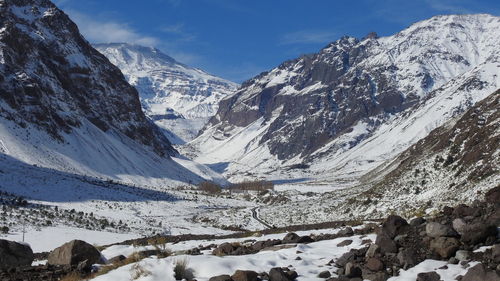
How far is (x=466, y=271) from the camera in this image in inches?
445

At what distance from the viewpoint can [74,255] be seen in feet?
47.9

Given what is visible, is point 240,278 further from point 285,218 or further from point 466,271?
point 285,218

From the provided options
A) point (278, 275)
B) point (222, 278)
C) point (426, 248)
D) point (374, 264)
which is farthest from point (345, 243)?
point (222, 278)

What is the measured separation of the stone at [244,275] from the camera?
11.6 metres

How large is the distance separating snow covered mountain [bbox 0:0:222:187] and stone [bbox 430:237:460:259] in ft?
225

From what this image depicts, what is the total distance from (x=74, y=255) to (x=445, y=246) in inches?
407

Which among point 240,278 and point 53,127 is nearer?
point 240,278

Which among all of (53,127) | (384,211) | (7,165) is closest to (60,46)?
(53,127)

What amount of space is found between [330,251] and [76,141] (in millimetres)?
124592

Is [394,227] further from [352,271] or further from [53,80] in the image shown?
[53,80]

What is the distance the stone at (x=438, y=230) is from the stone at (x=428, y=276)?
1887mm

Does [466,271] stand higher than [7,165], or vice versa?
[7,165]

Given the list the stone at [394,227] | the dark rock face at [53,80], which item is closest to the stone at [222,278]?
the stone at [394,227]

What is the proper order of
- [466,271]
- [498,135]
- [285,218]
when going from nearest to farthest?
[466,271] → [498,135] → [285,218]
